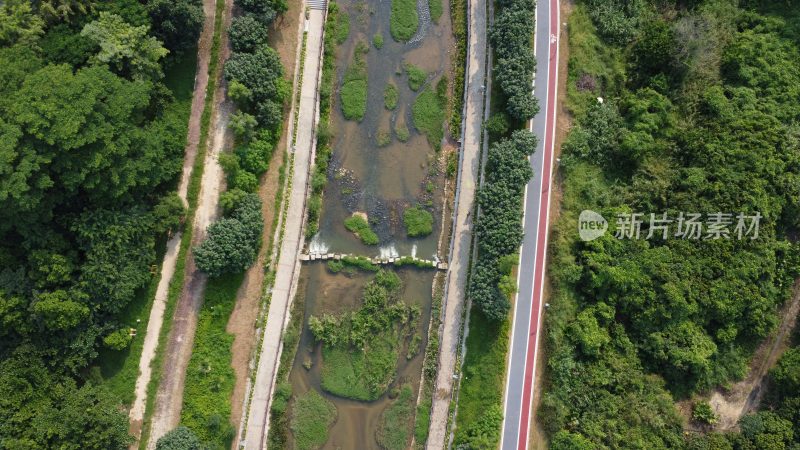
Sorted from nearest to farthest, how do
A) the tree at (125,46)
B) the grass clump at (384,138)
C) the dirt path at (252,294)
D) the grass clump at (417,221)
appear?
the tree at (125,46), the dirt path at (252,294), the grass clump at (417,221), the grass clump at (384,138)

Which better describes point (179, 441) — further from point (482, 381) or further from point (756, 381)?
point (756, 381)

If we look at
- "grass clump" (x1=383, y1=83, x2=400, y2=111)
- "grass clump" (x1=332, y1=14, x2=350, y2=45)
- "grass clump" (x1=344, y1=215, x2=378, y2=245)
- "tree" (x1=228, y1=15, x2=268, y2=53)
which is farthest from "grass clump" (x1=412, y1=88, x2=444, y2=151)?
"tree" (x1=228, y1=15, x2=268, y2=53)

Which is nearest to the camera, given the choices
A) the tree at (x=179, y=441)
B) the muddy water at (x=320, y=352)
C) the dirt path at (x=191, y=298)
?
the tree at (x=179, y=441)

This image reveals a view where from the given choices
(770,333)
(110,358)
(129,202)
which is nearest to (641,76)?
(770,333)

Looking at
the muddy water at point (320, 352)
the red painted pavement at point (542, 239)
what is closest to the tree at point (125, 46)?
the muddy water at point (320, 352)

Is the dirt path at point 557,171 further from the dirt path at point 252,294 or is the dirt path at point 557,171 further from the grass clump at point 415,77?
the dirt path at point 252,294

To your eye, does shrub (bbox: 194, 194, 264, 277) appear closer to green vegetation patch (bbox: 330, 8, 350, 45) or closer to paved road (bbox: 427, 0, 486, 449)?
green vegetation patch (bbox: 330, 8, 350, 45)

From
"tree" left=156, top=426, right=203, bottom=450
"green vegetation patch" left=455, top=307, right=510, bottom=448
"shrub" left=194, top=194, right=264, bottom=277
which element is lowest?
"tree" left=156, top=426, right=203, bottom=450
